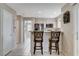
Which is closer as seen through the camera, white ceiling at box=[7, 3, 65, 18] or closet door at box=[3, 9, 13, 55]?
closet door at box=[3, 9, 13, 55]

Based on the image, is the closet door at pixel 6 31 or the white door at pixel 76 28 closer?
the white door at pixel 76 28

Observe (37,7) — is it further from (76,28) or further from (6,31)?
(76,28)

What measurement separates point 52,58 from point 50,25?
9.09 m

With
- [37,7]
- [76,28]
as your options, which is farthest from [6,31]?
[76,28]

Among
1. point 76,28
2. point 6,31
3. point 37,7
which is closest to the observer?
point 76,28

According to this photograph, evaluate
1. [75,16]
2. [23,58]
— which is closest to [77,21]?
[75,16]

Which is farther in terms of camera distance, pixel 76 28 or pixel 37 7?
pixel 37 7

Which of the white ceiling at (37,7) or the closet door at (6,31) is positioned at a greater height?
the white ceiling at (37,7)

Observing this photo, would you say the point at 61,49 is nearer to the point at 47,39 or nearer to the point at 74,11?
the point at 47,39

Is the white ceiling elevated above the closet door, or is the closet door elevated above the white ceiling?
the white ceiling

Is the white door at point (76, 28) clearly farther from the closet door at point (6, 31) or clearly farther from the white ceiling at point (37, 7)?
the closet door at point (6, 31)

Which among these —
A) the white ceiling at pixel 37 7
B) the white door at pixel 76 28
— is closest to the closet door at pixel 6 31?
the white ceiling at pixel 37 7

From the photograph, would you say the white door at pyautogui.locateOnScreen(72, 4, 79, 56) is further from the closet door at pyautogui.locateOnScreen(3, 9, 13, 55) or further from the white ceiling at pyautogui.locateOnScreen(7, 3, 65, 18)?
the closet door at pyautogui.locateOnScreen(3, 9, 13, 55)

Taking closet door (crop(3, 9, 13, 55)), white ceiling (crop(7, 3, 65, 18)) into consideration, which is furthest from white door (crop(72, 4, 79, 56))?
closet door (crop(3, 9, 13, 55))
